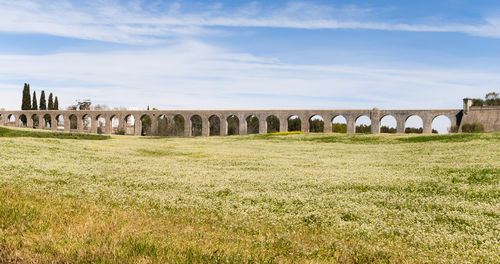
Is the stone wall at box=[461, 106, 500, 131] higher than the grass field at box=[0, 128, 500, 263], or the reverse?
the stone wall at box=[461, 106, 500, 131]

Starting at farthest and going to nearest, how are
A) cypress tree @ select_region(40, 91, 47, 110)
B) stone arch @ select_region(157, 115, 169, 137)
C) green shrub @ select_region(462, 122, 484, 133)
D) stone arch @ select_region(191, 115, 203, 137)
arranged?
1. cypress tree @ select_region(40, 91, 47, 110)
2. stone arch @ select_region(191, 115, 203, 137)
3. stone arch @ select_region(157, 115, 169, 137)
4. green shrub @ select_region(462, 122, 484, 133)

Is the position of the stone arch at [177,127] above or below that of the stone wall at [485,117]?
below

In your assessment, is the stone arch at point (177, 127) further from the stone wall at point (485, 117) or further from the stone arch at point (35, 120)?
the stone wall at point (485, 117)

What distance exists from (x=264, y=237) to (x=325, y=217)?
202cm

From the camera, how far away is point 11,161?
48.9 feet

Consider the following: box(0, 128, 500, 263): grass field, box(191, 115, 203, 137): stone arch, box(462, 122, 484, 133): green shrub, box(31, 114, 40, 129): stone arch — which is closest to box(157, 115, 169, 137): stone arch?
box(191, 115, 203, 137): stone arch

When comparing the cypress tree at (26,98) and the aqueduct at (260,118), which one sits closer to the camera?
the aqueduct at (260,118)

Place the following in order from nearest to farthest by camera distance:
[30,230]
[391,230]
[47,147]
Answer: [30,230] → [391,230] → [47,147]

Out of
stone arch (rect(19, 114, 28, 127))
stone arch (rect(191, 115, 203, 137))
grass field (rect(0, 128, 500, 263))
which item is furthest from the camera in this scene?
stone arch (rect(19, 114, 28, 127))

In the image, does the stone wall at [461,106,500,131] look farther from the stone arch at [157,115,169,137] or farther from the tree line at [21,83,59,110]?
the tree line at [21,83,59,110]

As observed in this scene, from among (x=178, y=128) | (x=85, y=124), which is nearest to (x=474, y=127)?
(x=178, y=128)

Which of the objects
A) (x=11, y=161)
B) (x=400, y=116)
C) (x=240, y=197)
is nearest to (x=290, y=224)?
(x=240, y=197)

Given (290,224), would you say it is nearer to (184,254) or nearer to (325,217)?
(325,217)

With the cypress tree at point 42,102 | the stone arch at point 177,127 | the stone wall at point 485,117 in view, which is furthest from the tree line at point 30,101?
the stone wall at point 485,117
